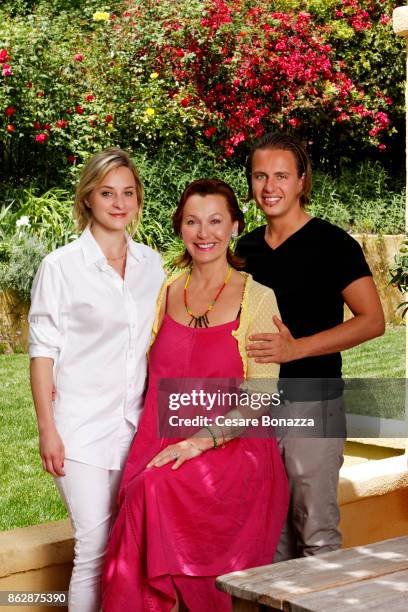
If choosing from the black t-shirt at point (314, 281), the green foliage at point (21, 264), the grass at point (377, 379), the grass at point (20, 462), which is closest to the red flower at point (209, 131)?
the green foliage at point (21, 264)

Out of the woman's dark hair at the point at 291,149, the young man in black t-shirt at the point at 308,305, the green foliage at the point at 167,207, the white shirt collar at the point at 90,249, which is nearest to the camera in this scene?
the white shirt collar at the point at 90,249

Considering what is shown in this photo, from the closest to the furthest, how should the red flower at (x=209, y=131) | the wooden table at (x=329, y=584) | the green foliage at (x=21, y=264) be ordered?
1. the wooden table at (x=329, y=584)
2. the green foliage at (x=21, y=264)
3. the red flower at (x=209, y=131)

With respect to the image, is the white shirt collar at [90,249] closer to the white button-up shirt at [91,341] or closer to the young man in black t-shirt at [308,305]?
the white button-up shirt at [91,341]

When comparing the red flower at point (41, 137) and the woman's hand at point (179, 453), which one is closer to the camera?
the woman's hand at point (179, 453)

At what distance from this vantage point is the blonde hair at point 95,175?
2.65 m

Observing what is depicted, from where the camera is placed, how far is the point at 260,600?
6.93 feet

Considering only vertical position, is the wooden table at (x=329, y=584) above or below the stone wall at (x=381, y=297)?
below

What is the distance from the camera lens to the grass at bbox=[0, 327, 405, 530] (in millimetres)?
4750

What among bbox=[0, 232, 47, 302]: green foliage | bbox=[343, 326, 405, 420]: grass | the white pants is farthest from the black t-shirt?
bbox=[0, 232, 47, 302]: green foliage

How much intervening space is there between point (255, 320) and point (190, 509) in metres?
0.49

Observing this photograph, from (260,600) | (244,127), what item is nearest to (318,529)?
(260,600)

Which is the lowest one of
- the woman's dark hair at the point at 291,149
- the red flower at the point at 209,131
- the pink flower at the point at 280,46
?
the woman's dark hair at the point at 291,149

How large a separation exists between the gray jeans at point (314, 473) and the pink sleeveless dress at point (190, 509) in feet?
0.35

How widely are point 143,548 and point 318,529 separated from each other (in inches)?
21.8
